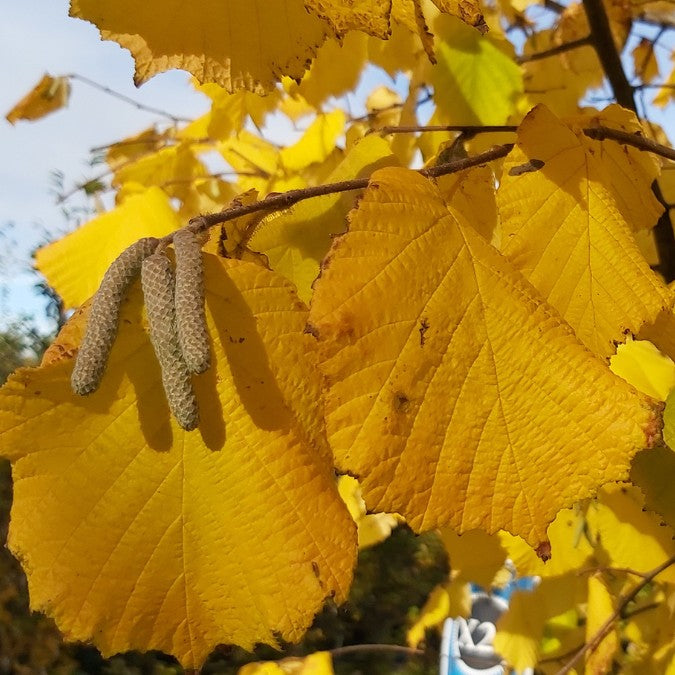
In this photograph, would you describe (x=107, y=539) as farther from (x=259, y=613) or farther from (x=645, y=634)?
(x=645, y=634)

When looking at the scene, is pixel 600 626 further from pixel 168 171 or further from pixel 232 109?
pixel 168 171

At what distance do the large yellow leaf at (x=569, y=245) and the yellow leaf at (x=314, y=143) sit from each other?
86 centimetres

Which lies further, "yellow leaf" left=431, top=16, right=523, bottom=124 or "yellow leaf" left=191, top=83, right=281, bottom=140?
"yellow leaf" left=191, top=83, right=281, bottom=140

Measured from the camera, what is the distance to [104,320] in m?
0.49

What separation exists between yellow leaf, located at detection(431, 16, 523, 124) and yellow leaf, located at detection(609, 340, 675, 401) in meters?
0.47

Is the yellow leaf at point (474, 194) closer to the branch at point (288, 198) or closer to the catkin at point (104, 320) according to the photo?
the branch at point (288, 198)

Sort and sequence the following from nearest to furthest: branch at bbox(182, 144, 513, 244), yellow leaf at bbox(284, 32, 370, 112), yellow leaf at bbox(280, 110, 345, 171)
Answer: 1. branch at bbox(182, 144, 513, 244)
2. yellow leaf at bbox(284, 32, 370, 112)
3. yellow leaf at bbox(280, 110, 345, 171)

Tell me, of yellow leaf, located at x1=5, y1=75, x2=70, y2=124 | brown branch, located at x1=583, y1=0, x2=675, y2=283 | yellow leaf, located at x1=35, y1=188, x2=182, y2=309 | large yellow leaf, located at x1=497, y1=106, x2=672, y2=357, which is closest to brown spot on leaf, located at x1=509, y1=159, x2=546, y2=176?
large yellow leaf, located at x1=497, y1=106, x2=672, y2=357

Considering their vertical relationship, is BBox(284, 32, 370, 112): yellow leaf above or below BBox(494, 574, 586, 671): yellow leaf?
above

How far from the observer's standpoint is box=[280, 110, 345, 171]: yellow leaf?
4.66 feet

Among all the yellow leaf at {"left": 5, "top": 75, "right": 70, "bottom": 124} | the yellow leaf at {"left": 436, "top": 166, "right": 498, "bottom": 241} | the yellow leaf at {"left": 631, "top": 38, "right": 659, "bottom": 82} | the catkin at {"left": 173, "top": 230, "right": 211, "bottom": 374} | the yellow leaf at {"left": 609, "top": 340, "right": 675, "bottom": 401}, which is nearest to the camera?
the catkin at {"left": 173, "top": 230, "right": 211, "bottom": 374}

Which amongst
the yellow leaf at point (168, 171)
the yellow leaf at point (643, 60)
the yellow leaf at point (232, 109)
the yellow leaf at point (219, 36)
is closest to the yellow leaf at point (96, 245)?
the yellow leaf at point (232, 109)

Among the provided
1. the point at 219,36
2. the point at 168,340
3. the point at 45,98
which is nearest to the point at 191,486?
the point at 168,340

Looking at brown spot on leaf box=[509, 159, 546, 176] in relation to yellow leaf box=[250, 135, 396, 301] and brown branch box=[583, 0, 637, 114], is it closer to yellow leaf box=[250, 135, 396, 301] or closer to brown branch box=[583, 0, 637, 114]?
yellow leaf box=[250, 135, 396, 301]
